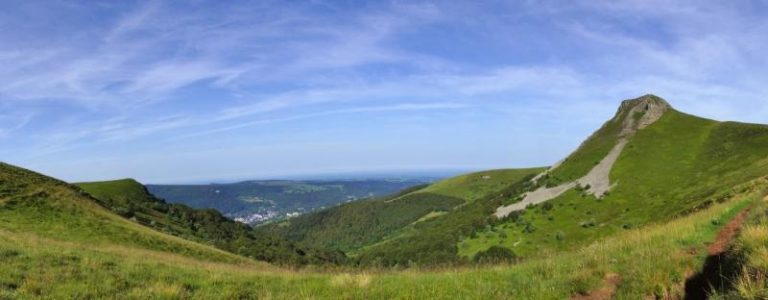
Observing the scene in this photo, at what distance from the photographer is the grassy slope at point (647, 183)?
210 feet

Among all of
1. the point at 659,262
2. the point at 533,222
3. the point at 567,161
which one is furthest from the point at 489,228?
the point at 659,262

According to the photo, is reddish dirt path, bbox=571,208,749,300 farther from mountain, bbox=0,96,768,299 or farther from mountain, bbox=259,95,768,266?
mountain, bbox=259,95,768,266

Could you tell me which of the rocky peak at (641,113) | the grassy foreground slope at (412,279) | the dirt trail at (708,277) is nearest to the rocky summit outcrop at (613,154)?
the rocky peak at (641,113)

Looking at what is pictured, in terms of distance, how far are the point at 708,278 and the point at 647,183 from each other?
74483 mm

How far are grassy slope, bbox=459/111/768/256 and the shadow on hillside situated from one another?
48010 millimetres

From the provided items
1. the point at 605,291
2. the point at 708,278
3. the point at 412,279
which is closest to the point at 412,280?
the point at 412,279

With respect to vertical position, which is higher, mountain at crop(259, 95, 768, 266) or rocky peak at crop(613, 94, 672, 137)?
rocky peak at crop(613, 94, 672, 137)

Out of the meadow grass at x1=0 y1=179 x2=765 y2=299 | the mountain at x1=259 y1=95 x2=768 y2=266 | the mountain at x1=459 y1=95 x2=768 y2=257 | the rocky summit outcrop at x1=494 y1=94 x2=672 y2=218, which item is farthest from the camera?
the rocky summit outcrop at x1=494 y1=94 x2=672 y2=218

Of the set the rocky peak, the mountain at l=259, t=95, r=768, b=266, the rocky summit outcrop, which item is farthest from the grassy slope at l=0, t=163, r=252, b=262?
the rocky peak

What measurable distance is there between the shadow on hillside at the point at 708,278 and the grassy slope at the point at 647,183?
158 feet

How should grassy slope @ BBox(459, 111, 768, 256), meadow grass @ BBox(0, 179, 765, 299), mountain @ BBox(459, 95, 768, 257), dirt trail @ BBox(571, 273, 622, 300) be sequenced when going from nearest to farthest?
dirt trail @ BBox(571, 273, 622, 300)
meadow grass @ BBox(0, 179, 765, 299)
grassy slope @ BBox(459, 111, 768, 256)
mountain @ BBox(459, 95, 768, 257)

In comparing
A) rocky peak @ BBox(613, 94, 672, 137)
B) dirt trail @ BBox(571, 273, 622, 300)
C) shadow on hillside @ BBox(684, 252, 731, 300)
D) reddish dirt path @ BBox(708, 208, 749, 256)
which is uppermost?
rocky peak @ BBox(613, 94, 672, 137)

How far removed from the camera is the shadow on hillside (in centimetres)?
1062

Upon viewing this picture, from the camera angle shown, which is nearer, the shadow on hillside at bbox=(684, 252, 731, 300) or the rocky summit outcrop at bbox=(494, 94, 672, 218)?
the shadow on hillside at bbox=(684, 252, 731, 300)
